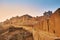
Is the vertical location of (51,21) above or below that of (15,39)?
above

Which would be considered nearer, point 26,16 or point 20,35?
point 20,35

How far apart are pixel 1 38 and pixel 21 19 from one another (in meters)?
14.4

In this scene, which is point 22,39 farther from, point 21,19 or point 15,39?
point 21,19

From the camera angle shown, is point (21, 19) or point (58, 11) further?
point (21, 19)

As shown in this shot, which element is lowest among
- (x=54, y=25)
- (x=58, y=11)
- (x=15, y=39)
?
(x=15, y=39)

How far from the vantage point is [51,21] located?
8.99 meters

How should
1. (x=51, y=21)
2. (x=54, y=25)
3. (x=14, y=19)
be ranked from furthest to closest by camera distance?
1. (x=14, y=19)
2. (x=51, y=21)
3. (x=54, y=25)

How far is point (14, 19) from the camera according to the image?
116 ft

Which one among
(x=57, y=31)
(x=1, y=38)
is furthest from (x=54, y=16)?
(x=1, y=38)

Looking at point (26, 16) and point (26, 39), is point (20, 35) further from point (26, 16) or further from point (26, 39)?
point (26, 16)

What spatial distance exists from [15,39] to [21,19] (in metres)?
15.6

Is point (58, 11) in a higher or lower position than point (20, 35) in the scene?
higher

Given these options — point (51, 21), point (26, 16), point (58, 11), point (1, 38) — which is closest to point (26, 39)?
point (1, 38)

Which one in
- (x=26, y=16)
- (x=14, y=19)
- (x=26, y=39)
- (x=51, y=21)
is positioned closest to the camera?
(x=51, y=21)
